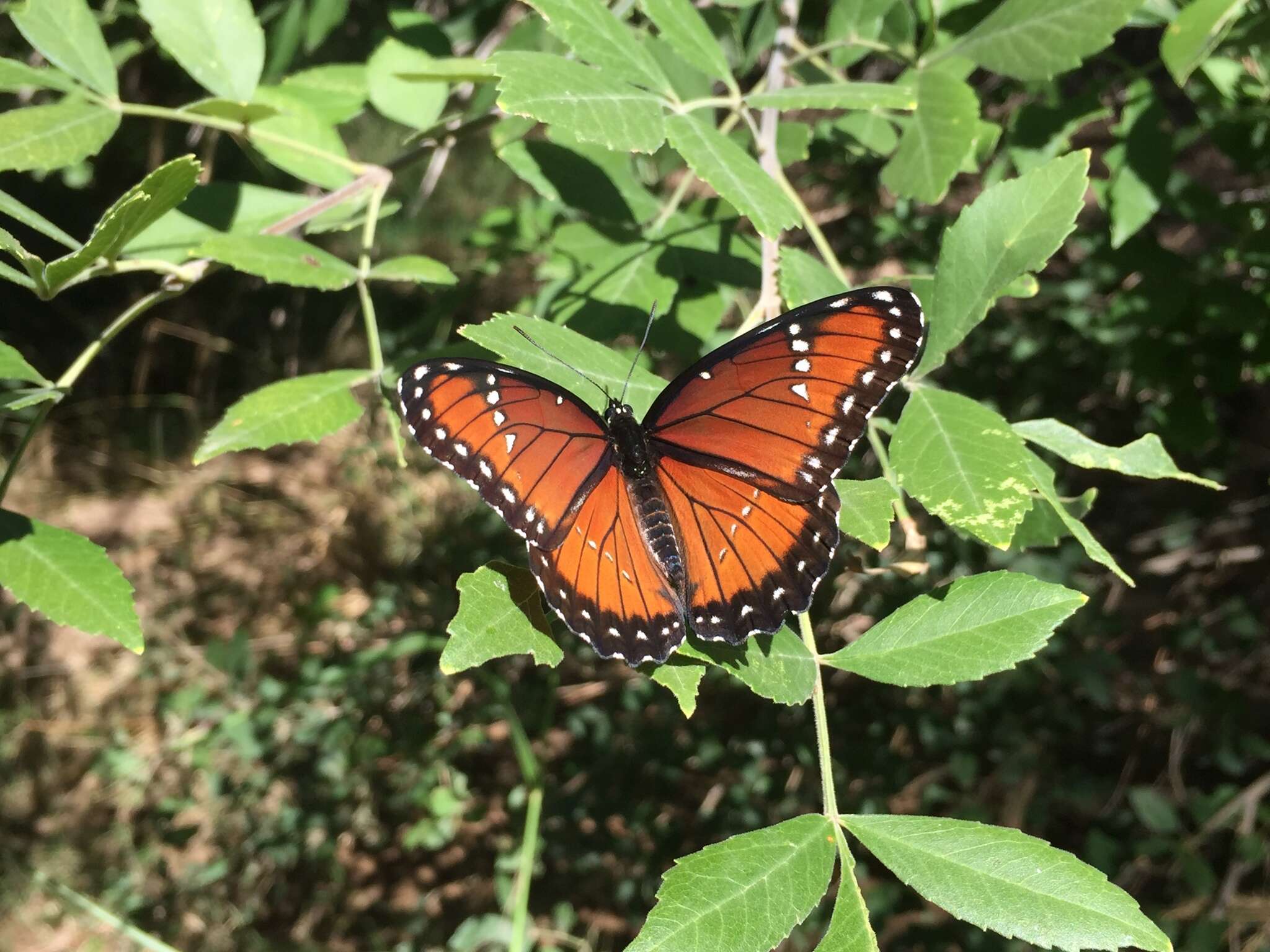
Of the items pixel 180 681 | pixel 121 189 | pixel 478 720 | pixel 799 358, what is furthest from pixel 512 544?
pixel 121 189

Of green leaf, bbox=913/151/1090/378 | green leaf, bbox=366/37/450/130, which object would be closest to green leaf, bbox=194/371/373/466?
green leaf, bbox=366/37/450/130

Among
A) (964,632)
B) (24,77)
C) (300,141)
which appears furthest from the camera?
(300,141)

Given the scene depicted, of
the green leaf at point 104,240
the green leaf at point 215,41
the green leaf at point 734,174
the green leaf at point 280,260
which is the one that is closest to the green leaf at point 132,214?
the green leaf at point 104,240

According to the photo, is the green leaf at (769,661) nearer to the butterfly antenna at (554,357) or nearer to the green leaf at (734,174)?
the butterfly antenna at (554,357)

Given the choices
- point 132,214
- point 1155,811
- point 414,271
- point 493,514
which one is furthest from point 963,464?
point 493,514

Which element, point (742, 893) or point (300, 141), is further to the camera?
point (300, 141)

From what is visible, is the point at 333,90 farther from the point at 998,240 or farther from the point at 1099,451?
the point at 1099,451
